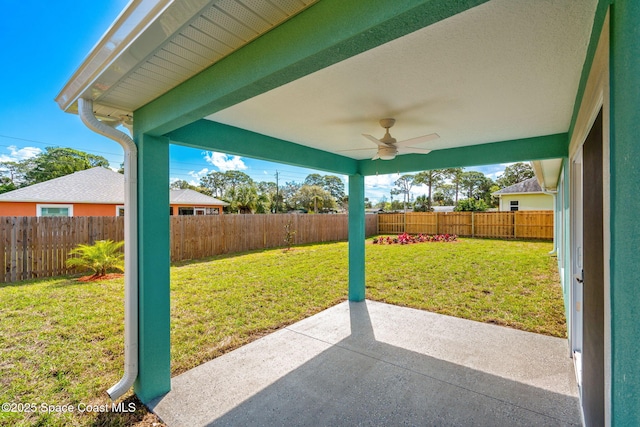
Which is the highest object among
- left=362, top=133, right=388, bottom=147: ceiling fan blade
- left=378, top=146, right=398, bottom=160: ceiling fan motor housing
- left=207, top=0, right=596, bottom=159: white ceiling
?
left=207, top=0, right=596, bottom=159: white ceiling

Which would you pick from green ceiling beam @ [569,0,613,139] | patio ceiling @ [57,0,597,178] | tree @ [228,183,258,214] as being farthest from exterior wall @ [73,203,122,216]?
green ceiling beam @ [569,0,613,139]

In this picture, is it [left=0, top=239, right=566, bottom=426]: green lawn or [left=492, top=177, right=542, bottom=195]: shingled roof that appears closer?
[left=0, top=239, right=566, bottom=426]: green lawn

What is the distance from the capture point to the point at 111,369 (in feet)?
10.0

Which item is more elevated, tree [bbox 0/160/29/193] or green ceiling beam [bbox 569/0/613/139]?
tree [bbox 0/160/29/193]

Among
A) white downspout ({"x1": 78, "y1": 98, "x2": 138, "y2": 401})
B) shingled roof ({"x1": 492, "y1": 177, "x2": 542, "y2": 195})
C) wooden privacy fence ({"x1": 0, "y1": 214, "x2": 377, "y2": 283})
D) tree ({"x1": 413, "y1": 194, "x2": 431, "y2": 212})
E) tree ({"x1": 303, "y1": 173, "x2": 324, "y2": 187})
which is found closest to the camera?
white downspout ({"x1": 78, "y1": 98, "x2": 138, "y2": 401})

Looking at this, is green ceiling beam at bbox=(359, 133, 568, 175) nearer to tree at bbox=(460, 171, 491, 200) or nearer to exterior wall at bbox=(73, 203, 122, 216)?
exterior wall at bbox=(73, 203, 122, 216)

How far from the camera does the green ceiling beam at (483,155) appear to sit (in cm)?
357

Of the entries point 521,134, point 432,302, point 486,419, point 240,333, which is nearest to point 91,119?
point 240,333

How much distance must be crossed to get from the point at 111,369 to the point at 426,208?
32.7m

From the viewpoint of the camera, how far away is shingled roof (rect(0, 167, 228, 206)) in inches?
421

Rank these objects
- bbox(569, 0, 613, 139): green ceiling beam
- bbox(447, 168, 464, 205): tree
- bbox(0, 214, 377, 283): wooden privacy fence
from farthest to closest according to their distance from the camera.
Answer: bbox(447, 168, 464, 205): tree, bbox(0, 214, 377, 283): wooden privacy fence, bbox(569, 0, 613, 139): green ceiling beam

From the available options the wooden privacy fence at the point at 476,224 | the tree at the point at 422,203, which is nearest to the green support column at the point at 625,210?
the wooden privacy fence at the point at 476,224

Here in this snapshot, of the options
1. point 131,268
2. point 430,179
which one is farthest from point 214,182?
point 131,268

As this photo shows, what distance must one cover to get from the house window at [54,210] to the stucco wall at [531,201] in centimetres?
2144
